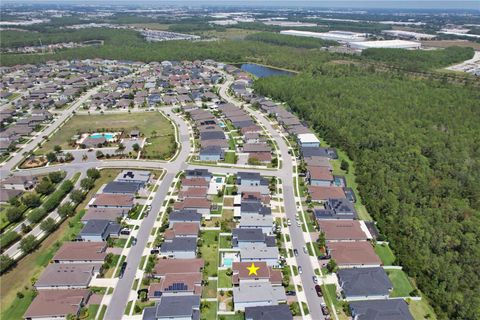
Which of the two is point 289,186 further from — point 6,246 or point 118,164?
point 6,246

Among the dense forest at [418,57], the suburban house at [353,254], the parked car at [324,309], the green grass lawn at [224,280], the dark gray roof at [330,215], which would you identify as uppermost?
the dense forest at [418,57]

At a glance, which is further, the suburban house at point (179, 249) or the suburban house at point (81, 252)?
the suburban house at point (179, 249)

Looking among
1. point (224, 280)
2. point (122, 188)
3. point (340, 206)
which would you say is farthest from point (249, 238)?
point (122, 188)

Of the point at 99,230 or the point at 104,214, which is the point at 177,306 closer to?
the point at 99,230

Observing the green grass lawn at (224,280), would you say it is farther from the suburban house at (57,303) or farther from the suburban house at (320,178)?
the suburban house at (320,178)

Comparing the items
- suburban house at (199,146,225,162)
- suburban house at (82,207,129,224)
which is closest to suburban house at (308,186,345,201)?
suburban house at (199,146,225,162)

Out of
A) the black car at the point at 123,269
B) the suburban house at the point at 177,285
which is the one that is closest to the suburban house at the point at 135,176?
the black car at the point at 123,269
